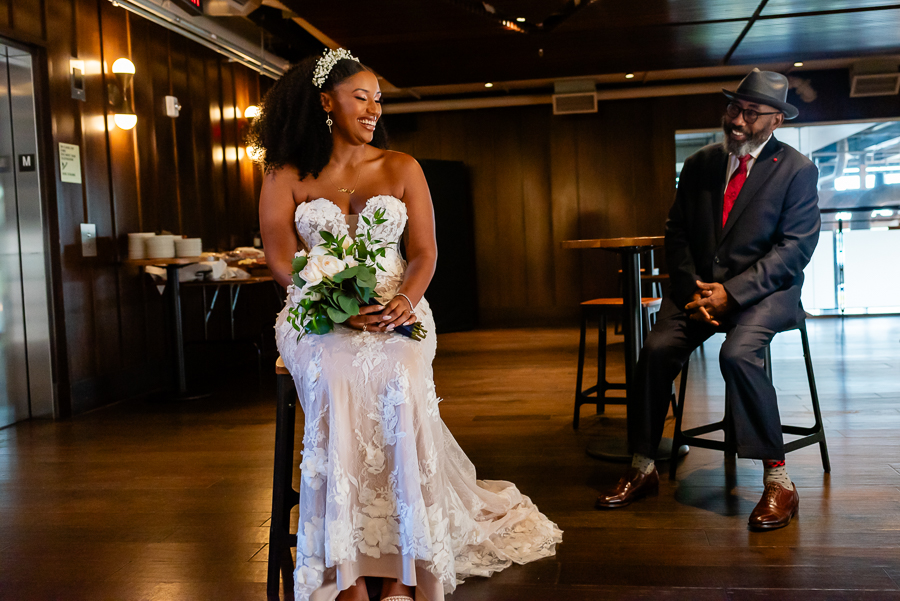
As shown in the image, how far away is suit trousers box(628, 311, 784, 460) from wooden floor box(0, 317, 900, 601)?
0.27 metres

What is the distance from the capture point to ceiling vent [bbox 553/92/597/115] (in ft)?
31.3

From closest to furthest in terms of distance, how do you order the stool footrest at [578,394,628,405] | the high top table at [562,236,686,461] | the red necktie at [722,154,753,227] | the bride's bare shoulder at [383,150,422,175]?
the bride's bare shoulder at [383,150,422,175], the red necktie at [722,154,753,227], the high top table at [562,236,686,461], the stool footrest at [578,394,628,405]

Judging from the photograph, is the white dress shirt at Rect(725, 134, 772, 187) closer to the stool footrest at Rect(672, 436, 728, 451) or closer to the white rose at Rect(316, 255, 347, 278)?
the stool footrest at Rect(672, 436, 728, 451)

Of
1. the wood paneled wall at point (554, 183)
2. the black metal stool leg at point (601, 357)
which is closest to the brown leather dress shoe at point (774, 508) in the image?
the black metal stool leg at point (601, 357)

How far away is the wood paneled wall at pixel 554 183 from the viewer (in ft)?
32.5

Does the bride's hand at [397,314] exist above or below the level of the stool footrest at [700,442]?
above

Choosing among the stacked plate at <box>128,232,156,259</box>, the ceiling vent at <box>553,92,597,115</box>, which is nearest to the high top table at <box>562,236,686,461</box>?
the stacked plate at <box>128,232,156,259</box>

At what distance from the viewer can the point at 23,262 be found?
486 cm

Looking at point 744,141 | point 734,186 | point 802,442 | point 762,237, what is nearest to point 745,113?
point 744,141

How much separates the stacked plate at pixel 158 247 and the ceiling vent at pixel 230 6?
1.59 metres

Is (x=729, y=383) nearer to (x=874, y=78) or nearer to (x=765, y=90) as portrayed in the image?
(x=765, y=90)

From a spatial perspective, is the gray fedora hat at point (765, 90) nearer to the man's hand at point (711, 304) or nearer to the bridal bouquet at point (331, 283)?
the man's hand at point (711, 304)

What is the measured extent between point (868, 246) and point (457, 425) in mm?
7470

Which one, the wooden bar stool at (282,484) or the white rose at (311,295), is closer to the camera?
the white rose at (311,295)
